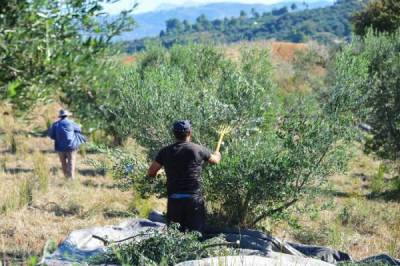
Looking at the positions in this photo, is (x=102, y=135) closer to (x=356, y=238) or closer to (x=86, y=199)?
(x=86, y=199)

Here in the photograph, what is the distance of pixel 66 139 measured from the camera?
1234cm

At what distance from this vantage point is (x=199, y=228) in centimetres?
681

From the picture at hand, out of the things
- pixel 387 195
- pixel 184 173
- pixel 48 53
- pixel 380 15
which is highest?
pixel 48 53

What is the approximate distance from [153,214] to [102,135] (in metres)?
8.72

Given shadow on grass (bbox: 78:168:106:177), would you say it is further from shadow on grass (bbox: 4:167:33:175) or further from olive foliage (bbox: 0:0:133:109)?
olive foliage (bbox: 0:0:133:109)

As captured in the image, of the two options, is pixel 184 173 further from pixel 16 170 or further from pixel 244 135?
pixel 16 170

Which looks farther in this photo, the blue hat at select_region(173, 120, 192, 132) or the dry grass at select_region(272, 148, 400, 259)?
the dry grass at select_region(272, 148, 400, 259)

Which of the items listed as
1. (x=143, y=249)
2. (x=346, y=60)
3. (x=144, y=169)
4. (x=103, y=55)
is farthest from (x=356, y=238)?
(x=103, y=55)

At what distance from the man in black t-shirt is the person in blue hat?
19.4ft

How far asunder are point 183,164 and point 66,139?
6.19 m

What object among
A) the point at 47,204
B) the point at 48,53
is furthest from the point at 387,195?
the point at 48,53

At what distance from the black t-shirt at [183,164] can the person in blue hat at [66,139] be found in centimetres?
591

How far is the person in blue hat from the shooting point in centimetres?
1231

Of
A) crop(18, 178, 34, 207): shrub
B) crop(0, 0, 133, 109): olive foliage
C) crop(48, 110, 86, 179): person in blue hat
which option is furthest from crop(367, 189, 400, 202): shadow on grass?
crop(0, 0, 133, 109): olive foliage
